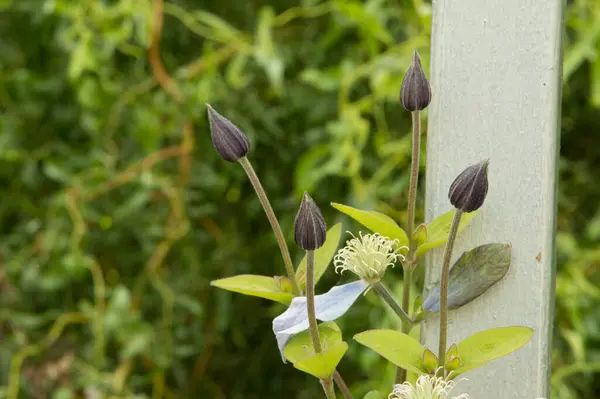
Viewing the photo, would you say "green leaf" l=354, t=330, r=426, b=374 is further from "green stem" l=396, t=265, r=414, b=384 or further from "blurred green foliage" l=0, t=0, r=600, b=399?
"blurred green foliage" l=0, t=0, r=600, b=399

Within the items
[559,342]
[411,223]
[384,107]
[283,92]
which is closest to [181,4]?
[283,92]

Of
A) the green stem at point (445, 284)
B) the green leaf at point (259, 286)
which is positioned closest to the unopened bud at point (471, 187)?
the green stem at point (445, 284)

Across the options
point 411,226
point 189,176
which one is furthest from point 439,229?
point 189,176

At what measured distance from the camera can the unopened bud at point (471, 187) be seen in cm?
31

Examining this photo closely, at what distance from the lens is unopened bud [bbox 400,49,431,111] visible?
13.5 inches

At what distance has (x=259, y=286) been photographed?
0.39 metres

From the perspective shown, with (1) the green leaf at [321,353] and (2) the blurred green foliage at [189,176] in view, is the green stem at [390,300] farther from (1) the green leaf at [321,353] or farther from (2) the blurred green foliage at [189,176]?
(2) the blurred green foliage at [189,176]

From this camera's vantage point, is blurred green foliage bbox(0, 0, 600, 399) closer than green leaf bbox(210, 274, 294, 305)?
No

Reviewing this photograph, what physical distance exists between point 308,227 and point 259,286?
0.08 metres

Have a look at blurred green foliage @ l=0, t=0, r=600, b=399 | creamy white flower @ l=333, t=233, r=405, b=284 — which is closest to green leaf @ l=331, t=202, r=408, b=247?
creamy white flower @ l=333, t=233, r=405, b=284

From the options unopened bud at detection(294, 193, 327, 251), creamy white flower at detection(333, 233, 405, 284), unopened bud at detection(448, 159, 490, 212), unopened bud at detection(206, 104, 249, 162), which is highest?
unopened bud at detection(206, 104, 249, 162)

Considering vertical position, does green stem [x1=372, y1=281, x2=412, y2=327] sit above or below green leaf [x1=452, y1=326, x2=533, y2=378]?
above

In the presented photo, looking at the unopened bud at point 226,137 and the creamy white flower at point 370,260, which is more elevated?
the unopened bud at point 226,137

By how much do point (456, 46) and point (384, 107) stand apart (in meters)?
0.53
